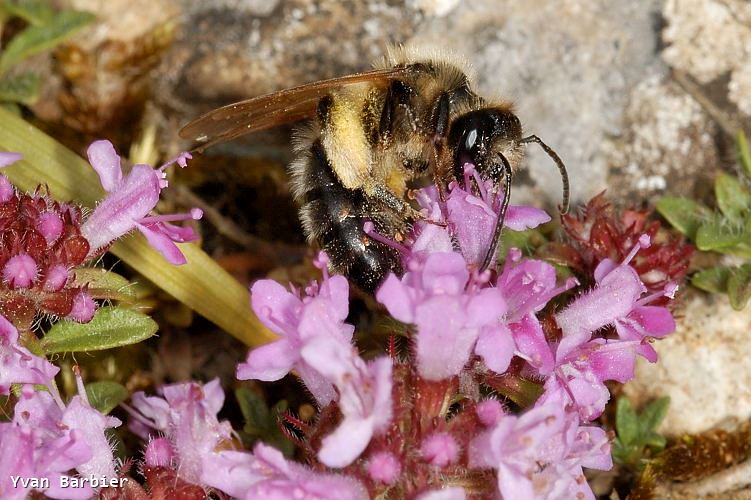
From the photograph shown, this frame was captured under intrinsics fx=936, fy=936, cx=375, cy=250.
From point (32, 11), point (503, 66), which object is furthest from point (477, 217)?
point (32, 11)

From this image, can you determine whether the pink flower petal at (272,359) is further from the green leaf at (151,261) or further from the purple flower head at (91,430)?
the green leaf at (151,261)

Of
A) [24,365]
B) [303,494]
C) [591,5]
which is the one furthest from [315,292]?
[591,5]

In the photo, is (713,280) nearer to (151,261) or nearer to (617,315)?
(617,315)

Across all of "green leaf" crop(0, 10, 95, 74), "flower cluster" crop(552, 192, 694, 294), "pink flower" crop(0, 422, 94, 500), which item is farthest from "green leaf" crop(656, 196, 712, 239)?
"green leaf" crop(0, 10, 95, 74)

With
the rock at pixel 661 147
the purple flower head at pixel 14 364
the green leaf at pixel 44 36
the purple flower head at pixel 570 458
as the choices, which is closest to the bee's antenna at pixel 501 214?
the purple flower head at pixel 570 458

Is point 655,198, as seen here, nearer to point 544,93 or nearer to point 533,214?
point 544,93

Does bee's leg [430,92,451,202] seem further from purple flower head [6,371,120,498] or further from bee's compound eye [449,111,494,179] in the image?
purple flower head [6,371,120,498]
